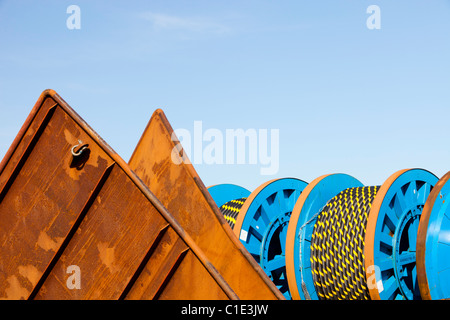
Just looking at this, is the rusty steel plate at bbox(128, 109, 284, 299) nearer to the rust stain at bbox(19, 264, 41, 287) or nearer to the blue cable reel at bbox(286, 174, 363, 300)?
the rust stain at bbox(19, 264, 41, 287)

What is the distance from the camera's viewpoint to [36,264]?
4098mm

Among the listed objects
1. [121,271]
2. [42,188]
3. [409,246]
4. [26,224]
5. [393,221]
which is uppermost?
[42,188]

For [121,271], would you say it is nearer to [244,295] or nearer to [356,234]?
[244,295]

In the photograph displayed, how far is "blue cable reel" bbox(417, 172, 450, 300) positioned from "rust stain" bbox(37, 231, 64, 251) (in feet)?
11.9

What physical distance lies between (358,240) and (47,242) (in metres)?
4.23

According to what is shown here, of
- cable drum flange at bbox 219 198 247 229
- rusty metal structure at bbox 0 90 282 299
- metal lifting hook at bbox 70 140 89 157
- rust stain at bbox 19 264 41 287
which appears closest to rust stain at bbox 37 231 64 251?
rusty metal structure at bbox 0 90 282 299

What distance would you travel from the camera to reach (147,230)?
3977mm

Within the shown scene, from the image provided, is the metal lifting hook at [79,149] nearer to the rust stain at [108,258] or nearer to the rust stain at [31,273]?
the rust stain at [108,258]

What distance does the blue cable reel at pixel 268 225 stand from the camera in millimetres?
8789

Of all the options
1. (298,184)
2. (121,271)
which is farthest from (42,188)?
(298,184)

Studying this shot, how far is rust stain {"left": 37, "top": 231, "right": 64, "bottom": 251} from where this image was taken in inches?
160

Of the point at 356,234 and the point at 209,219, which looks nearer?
the point at 209,219

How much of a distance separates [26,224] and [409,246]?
16.1 ft

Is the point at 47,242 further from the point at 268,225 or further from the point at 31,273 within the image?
the point at 268,225
